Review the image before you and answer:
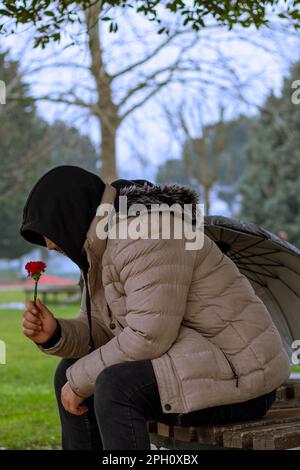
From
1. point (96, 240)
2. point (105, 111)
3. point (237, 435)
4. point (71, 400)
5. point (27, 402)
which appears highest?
point (105, 111)

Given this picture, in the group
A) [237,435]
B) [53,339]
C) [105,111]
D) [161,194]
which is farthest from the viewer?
[105,111]

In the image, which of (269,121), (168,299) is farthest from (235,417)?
(269,121)

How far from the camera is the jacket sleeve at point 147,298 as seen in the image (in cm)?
254

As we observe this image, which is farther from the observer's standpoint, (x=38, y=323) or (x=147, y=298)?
(x=38, y=323)

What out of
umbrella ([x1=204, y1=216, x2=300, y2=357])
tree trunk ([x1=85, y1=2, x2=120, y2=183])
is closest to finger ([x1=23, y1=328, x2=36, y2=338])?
umbrella ([x1=204, y1=216, x2=300, y2=357])

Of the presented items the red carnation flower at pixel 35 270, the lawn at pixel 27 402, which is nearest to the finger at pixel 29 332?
the red carnation flower at pixel 35 270

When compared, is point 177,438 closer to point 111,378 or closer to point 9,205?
point 111,378

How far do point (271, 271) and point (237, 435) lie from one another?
126cm

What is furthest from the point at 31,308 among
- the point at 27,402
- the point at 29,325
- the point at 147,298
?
the point at 27,402

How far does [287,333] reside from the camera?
3.85 m

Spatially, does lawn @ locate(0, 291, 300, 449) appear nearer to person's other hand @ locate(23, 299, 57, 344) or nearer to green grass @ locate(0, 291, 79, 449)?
green grass @ locate(0, 291, 79, 449)

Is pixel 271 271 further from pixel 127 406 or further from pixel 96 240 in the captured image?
pixel 127 406

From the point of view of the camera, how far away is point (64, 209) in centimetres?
276
